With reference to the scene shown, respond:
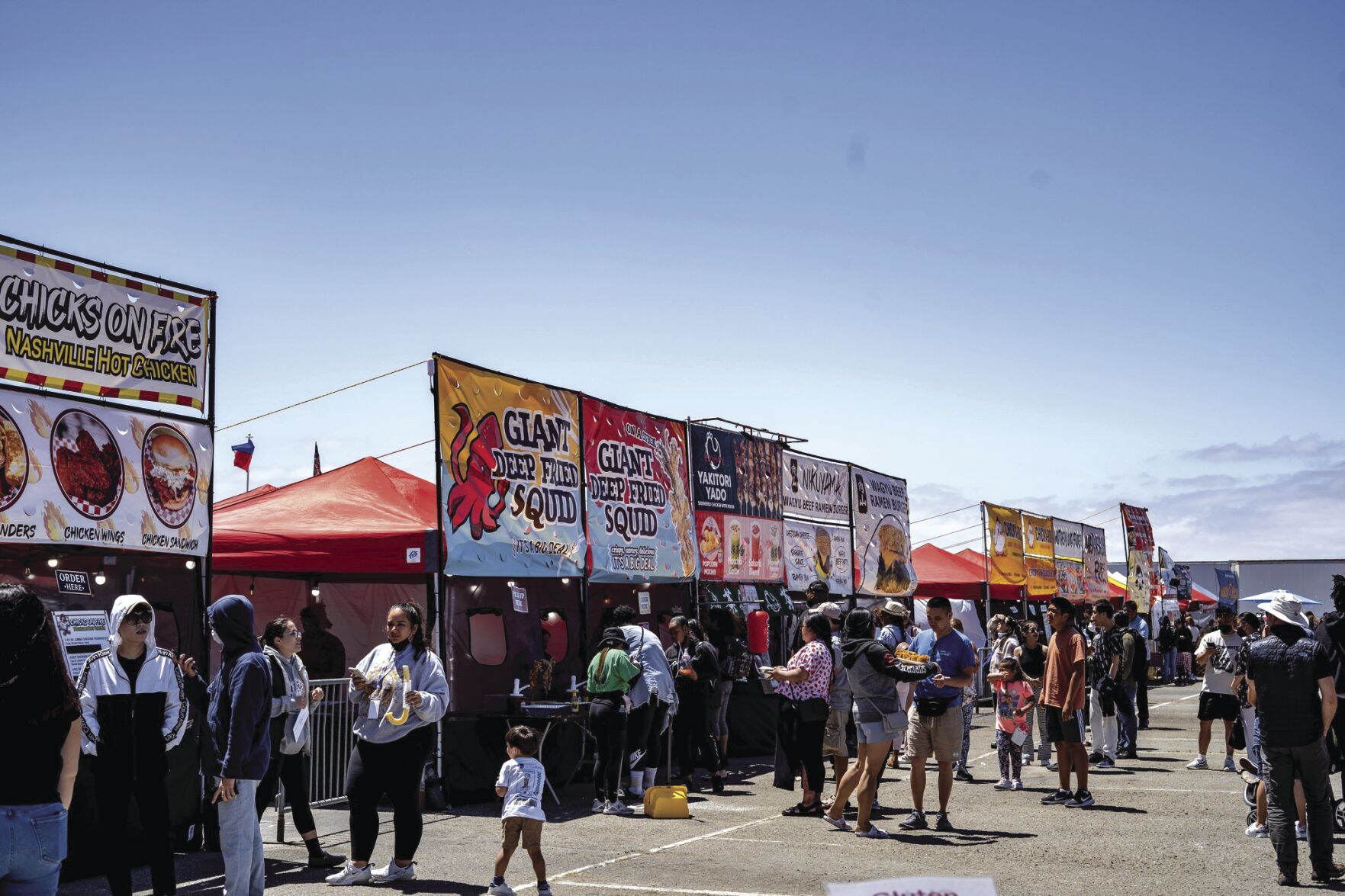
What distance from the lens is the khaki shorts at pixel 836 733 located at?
37.7ft

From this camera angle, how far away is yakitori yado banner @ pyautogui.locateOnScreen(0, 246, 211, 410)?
891cm

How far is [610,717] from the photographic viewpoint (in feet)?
38.9

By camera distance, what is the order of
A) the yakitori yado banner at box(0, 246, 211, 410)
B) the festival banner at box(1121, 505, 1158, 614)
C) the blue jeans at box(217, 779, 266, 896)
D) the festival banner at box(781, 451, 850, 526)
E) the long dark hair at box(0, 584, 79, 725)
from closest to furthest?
1. the long dark hair at box(0, 584, 79, 725)
2. the blue jeans at box(217, 779, 266, 896)
3. the yakitori yado banner at box(0, 246, 211, 410)
4. the festival banner at box(781, 451, 850, 526)
5. the festival banner at box(1121, 505, 1158, 614)

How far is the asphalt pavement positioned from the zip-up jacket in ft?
4.29

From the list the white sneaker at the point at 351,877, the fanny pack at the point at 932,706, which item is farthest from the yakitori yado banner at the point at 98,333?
the fanny pack at the point at 932,706

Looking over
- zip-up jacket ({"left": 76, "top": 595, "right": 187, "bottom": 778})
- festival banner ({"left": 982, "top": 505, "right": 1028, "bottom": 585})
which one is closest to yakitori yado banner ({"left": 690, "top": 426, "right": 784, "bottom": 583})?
zip-up jacket ({"left": 76, "top": 595, "right": 187, "bottom": 778})

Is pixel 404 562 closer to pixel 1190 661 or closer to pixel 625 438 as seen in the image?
pixel 625 438

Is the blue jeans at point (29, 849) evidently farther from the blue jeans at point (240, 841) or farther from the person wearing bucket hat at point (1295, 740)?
the person wearing bucket hat at point (1295, 740)

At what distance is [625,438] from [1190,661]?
29886 millimetres

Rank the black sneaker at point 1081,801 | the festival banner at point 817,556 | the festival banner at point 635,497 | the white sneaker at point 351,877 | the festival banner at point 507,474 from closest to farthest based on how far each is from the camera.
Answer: the white sneaker at point 351,877
the black sneaker at point 1081,801
the festival banner at point 507,474
the festival banner at point 635,497
the festival banner at point 817,556

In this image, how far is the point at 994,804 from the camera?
39.5 feet

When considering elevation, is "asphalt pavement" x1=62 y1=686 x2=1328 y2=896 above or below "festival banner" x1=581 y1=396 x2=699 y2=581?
below

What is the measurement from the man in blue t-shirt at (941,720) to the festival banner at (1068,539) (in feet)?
85.7

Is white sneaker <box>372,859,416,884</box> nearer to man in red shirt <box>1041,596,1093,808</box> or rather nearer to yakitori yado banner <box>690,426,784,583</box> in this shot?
man in red shirt <box>1041,596,1093,808</box>
